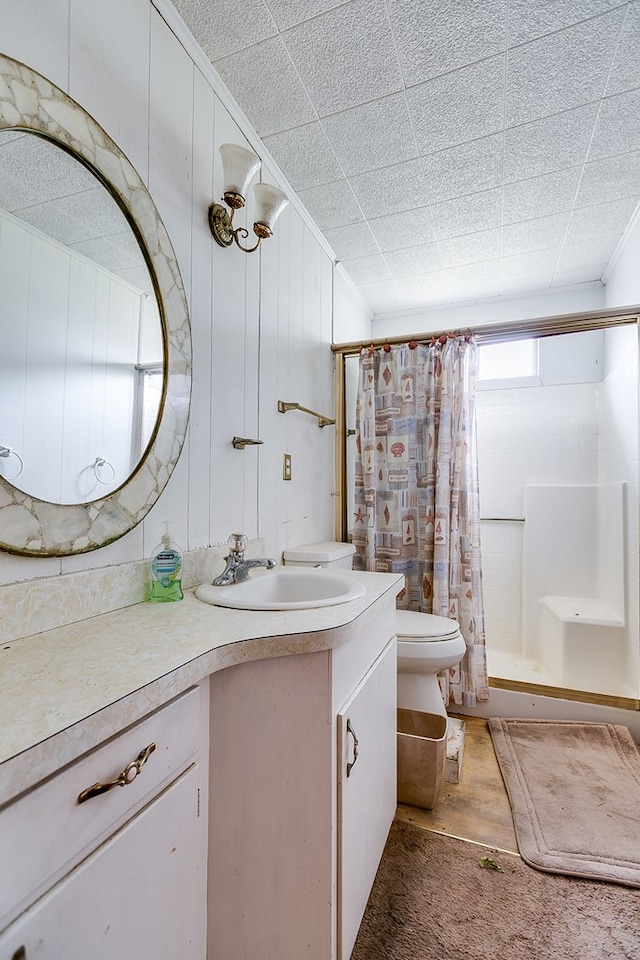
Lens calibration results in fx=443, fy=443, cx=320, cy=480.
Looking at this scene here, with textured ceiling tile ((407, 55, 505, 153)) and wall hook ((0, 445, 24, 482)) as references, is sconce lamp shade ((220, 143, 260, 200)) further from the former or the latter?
wall hook ((0, 445, 24, 482))

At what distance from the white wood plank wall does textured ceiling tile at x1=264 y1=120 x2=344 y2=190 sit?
11cm

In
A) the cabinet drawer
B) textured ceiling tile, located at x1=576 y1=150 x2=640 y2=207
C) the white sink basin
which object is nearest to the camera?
the cabinet drawer

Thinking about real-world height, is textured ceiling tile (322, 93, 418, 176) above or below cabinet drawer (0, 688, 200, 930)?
above

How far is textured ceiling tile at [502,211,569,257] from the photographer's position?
6.93 feet

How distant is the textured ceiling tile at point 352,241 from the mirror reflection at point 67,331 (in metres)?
1.44

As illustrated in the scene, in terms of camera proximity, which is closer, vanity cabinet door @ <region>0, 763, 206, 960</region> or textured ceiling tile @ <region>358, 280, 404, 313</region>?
vanity cabinet door @ <region>0, 763, 206, 960</region>

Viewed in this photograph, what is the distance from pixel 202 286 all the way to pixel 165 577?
2.80 ft

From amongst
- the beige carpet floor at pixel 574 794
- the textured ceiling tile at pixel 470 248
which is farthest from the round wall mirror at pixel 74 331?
the textured ceiling tile at pixel 470 248

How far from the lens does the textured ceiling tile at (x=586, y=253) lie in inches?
90.0

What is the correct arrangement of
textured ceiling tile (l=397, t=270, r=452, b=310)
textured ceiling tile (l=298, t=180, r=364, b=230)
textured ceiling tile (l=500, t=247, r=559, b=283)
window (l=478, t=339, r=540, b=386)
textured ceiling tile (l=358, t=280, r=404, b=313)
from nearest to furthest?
textured ceiling tile (l=298, t=180, r=364, b=230) < textured ceiling tile (l=500, t=247, r=559, b=283) < textured ceiling tile (l=397, t=270, r=452, b=310) < textured ceiling tile (l=358, t=280, r=404, b=313) < window (l=478, t=339, r=540, b=386)

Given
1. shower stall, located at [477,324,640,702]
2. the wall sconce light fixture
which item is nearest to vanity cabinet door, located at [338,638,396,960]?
shower stall, located at [477,324,640,702]

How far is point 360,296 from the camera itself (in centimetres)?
293

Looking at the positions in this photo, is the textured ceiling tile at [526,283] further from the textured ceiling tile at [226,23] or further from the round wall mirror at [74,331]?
the round wall mirror at [74,331]

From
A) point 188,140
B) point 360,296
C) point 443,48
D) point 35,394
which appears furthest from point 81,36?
point 360,296
